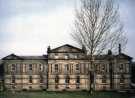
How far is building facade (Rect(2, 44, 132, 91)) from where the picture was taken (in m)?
36.7

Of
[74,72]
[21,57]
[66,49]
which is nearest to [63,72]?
[74,72]

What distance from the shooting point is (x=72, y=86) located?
36688mm

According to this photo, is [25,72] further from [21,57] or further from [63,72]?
[63,72]

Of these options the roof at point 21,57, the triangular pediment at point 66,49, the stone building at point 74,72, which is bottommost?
the stone building at point 74,72

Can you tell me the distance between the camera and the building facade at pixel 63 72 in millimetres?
36688

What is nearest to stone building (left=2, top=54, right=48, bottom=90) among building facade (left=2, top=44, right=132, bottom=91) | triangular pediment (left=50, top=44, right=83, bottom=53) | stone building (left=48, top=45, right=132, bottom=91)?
building facade (left=2, top=44, right=132, bottom=91)

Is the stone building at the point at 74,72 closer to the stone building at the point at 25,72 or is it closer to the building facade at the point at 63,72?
the building facade at the point at 63,72

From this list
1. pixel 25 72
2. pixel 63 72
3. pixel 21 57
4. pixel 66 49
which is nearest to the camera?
pixel 66 49

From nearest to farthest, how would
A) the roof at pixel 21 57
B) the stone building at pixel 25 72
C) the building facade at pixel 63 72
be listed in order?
1. the building facade at pixel 63 72
2. the stone building at pixel 25 72
3. the roof at pixel 21 57

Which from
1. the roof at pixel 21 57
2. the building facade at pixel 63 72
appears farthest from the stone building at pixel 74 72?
the roof at pixel 21 57

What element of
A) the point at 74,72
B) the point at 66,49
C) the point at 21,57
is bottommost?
the point at 74,72

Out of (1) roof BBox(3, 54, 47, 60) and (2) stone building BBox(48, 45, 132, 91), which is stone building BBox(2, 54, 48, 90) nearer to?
(1) roof BBox(3, 54, 47, 60)

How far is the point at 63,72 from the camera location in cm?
3700

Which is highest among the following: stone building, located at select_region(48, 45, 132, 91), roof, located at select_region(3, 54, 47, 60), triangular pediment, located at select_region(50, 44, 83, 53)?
triangular pediment, located at select_region(50, 44, 83, 53)
